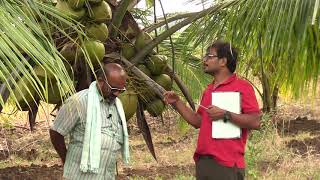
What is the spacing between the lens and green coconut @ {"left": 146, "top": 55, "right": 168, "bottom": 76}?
3967 mm

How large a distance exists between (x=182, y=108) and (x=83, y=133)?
0.56 m

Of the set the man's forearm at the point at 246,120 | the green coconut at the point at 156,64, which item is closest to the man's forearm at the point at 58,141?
the man's forearm at the point at 246,120

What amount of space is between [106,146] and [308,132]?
310 inches

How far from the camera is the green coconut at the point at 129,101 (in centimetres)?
358

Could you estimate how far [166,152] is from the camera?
30.1ft

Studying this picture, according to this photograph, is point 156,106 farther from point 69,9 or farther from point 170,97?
point 69,9

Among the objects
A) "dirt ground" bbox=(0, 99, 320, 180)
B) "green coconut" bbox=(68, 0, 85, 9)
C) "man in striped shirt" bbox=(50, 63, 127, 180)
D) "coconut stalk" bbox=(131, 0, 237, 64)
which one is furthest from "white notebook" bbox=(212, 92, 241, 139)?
"dirt ground" bbox=(0, 99, 320, 180)

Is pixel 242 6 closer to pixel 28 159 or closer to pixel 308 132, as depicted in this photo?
pixel 28 159

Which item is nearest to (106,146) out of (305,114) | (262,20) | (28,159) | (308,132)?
(262,20)

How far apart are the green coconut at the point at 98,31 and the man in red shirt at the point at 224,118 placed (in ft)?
1.81

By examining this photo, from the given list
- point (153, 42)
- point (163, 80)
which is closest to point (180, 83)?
point (163, 80)

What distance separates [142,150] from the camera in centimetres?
941

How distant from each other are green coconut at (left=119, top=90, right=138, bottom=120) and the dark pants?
0.62 meters

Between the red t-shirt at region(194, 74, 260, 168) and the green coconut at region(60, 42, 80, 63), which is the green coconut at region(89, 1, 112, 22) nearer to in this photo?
the green coconut at region(60, 42, 80, 63)
